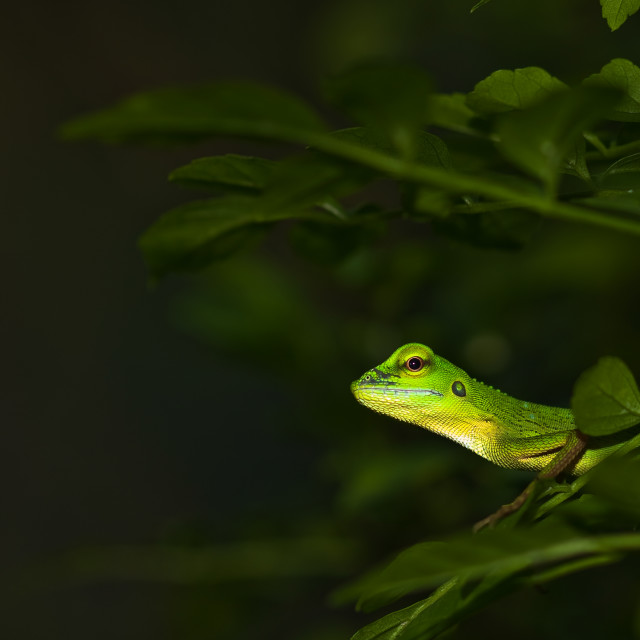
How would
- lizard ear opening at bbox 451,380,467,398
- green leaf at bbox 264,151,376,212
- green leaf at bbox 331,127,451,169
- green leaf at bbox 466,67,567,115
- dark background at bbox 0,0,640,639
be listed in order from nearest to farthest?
green leaf at bbox 264,151,376,212 → green leaf at bbox 331,127,451,169 → green leaf at bbox 466,67,567,115 → lizard ear opening at bbox 451,380,467,398 → dark background at bbox 0,0,640,639

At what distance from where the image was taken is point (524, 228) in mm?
1232

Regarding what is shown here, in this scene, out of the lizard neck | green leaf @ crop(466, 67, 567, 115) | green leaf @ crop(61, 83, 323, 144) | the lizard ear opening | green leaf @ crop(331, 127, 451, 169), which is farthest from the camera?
the lizard ear opening

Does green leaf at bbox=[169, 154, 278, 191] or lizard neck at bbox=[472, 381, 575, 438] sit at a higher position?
green leaf at bbox=[169, 154, 278, 191]

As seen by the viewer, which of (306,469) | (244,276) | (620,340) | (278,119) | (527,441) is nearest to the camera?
(278,119)

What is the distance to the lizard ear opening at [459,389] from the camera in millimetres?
1787

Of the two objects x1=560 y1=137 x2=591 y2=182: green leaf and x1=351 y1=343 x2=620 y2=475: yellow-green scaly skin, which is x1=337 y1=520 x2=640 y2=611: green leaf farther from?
x1=351 y1=343 x2=620 y2=475: yellow-green scaly skin

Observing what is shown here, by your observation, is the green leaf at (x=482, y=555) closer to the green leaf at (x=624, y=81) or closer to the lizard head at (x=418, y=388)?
the green leaf at (x=624, y=81)

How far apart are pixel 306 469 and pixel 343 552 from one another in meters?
4.39

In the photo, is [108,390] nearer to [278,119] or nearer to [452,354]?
[452,354]

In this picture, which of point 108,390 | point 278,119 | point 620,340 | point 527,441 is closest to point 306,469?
point 108,390

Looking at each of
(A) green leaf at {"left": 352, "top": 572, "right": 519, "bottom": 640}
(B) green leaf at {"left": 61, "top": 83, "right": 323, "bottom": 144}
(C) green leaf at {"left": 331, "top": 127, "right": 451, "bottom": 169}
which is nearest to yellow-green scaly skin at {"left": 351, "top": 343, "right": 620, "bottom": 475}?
(A) green leaf at {"left": 352, "top": 572, "right": 519, "bottom": 640}

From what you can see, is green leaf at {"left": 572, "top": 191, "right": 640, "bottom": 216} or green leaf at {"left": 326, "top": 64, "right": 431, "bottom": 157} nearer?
green leaf at {"left": 326, "top": 64, "right": 431, "bottom": 157}

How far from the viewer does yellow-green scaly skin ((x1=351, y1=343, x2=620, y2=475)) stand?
1.64 meters

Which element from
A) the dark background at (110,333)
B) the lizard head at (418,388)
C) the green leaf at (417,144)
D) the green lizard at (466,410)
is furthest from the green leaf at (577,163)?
the dark background at (110,333)
